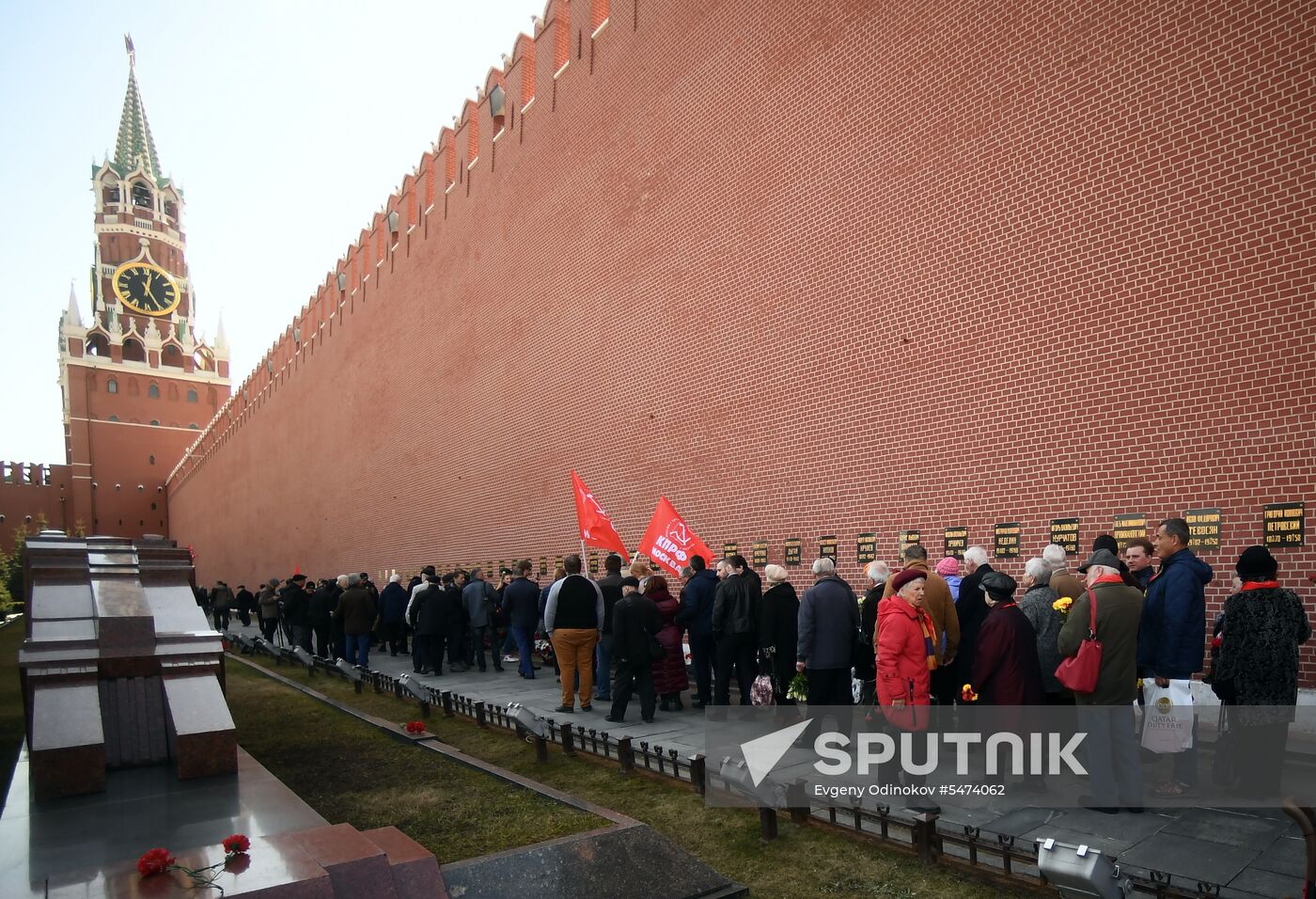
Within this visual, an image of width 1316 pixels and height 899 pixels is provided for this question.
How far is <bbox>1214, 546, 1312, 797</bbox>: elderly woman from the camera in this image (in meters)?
4.64

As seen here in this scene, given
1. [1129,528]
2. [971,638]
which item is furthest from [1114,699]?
[1129,528]

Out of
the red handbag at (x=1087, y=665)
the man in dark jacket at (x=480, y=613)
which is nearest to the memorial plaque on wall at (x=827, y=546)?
the red handbag at (x=1087, y=665)

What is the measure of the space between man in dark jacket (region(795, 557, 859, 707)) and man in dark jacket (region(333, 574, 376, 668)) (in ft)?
25.8

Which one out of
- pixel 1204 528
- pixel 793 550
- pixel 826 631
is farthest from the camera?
pixel 793 550

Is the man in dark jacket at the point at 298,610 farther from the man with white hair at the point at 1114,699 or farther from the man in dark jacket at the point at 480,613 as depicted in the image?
the man with white hair at the point at 1114,699

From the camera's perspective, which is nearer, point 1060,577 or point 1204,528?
point 1060,577

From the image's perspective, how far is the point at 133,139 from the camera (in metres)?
64.9

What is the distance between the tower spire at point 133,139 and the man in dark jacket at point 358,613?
64.0 meters

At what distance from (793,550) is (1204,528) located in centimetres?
422

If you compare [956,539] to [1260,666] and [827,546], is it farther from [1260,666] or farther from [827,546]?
[1260,666]

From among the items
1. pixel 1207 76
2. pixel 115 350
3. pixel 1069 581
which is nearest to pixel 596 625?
pixel 1069 581

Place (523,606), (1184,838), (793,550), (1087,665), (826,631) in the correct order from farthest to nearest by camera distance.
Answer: (523,606)
(793,550)
(826,631)
(1087,665)
(1184,838)

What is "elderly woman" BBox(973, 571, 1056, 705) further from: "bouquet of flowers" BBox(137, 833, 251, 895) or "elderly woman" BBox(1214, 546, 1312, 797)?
"bouquet of flowers" BBox(137, 833, 251, 895)

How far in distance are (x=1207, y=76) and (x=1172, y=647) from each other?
163 inches
